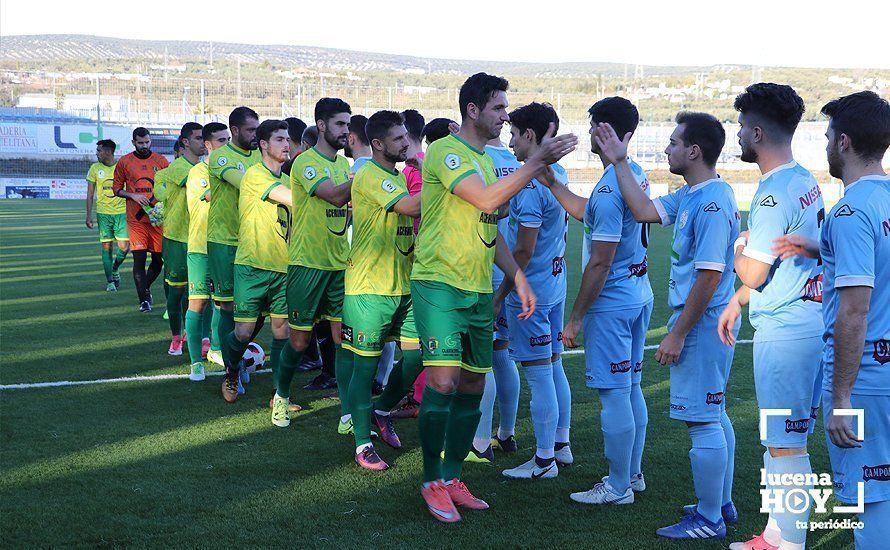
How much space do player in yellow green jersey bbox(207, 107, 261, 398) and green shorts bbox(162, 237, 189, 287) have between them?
4.24ft

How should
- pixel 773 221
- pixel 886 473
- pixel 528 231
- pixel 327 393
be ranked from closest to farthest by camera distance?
pixel 886 473 → pixel 773 221 → pixel 528 231 → pixel 327 393

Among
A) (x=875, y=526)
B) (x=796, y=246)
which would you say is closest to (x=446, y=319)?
(x=796, y=246)

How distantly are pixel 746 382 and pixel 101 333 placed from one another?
7.26 meters

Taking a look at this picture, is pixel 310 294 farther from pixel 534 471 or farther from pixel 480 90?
pixel 480 90

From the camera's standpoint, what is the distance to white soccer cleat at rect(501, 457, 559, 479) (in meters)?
5.59

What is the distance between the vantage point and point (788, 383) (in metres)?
4.06

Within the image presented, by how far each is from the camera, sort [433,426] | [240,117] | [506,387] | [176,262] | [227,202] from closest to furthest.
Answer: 1. [433,426]
2. [506,387]
3. [240,117]
4. [227,202]
5. [176,262]

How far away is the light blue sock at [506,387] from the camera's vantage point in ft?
20.1

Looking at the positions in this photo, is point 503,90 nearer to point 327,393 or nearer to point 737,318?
point 737,318

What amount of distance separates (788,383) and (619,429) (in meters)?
1.17

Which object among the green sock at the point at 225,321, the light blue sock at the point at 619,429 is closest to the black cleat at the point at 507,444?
the light blue sock at the point at 619,429

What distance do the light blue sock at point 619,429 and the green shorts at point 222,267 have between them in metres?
4.01

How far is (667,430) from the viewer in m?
6.58

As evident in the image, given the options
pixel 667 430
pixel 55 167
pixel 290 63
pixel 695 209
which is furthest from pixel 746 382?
pixel 290 63
